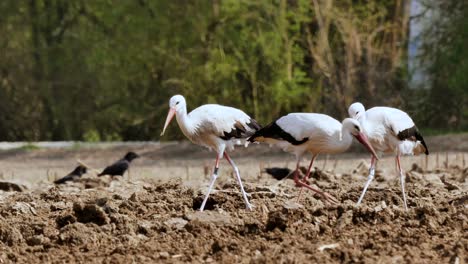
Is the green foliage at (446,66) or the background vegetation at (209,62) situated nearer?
the background vegetation at (209,62)

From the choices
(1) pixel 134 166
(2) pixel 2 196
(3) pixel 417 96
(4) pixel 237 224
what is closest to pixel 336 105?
(3) pixel 417 96

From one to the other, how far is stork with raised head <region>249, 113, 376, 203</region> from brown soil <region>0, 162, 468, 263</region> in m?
0.47

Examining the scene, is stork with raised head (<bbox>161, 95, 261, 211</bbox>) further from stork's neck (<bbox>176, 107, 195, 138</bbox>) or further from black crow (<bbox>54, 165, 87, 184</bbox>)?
black crow (<bbox>54, 165, 87, 184</bbox>)

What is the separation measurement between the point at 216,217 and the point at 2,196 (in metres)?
3.98

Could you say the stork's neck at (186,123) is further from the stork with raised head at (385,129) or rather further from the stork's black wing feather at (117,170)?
the stork's black wing feather at (117,170)

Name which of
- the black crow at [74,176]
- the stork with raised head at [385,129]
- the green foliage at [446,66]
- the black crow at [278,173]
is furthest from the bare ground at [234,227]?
the green foliage at [446,66]

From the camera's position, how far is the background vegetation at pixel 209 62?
2194cm

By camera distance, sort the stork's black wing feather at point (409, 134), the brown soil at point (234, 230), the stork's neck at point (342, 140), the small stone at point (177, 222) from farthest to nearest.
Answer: the stork's black wing feather at point (409, 134), the stork's neck at point (342, 140), the small stone at point (177, 222), the brown soil at point (234, 230)

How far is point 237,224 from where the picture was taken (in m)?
8.59

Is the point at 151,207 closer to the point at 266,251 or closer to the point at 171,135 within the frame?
the point at 266,251

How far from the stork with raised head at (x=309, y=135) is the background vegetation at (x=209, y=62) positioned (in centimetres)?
1008

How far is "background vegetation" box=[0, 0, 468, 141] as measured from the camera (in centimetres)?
2194

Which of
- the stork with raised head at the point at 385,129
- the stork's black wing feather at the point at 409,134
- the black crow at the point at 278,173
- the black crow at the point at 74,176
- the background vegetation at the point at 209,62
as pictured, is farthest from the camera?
the background vegetation at the point at 209,62

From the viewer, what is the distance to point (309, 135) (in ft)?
35.1
